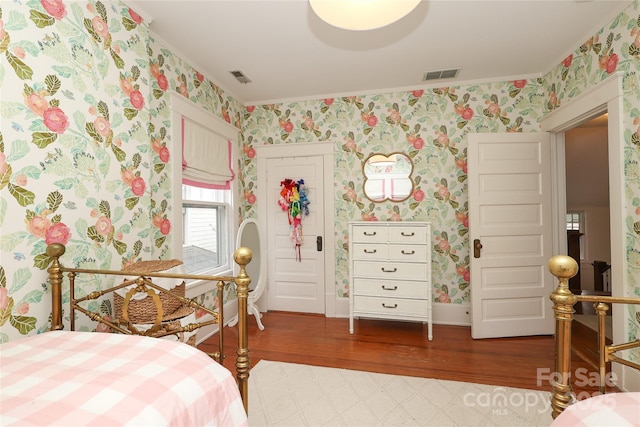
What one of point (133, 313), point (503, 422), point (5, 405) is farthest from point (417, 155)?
point (5, 405)

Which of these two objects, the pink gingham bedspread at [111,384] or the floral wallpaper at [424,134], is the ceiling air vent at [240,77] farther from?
the pink gingham bedspread at [111,384]

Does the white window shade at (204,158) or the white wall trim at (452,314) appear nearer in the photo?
the white window shade at (204,158)

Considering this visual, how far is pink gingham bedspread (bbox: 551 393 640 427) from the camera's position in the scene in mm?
724

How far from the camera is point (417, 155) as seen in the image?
3574 mm

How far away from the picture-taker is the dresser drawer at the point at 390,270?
10.3 feet

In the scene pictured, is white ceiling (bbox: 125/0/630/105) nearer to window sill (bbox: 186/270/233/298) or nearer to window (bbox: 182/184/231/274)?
window (bbox: 182/184/231/274)

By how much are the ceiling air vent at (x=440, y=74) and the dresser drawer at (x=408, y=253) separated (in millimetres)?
1823

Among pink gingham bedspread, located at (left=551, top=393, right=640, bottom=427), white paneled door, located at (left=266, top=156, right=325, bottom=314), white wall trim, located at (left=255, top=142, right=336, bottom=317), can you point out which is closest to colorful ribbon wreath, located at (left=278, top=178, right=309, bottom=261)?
white paneled door, located at (left=266, top=156, right=325, bottom=314)

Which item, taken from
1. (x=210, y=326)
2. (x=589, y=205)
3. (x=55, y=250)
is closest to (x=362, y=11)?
(x=55, y=250)

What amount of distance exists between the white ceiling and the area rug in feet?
8.92

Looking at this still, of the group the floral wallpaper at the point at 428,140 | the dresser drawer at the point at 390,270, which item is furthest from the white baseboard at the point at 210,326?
the dresser drawer at the point at 390,270

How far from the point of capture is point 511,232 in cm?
310

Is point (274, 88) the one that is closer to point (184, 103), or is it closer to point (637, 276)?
point (184, 103)

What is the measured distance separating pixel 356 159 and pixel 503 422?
2.79m
